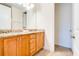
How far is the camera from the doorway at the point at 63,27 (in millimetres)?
1727

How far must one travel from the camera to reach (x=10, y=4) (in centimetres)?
175

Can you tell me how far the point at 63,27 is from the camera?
1.80 m

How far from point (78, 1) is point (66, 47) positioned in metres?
0.64

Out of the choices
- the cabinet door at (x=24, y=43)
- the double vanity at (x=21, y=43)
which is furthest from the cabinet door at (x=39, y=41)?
the cabinet door at (x=24, y=43)

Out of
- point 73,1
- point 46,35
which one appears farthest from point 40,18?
point 73,1

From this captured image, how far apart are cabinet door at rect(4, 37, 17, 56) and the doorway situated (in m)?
0.57

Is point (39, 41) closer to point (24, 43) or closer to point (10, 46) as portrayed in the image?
point (24, 43)

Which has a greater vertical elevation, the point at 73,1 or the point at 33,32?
the point at 73,1

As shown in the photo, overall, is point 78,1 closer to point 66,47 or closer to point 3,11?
point 66,47

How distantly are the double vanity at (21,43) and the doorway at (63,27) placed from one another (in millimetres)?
226

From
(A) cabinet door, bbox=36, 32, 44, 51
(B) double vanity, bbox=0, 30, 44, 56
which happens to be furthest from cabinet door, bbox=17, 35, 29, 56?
(A) cabinet door, bbox=36, 32, 44, 51

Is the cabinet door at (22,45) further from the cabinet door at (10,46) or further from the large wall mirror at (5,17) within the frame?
the large wall mirror at (5,17)

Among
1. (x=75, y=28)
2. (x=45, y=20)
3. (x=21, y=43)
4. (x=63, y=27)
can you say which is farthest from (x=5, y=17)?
(x=75, y=28)

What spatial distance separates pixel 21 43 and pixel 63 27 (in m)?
0.63
